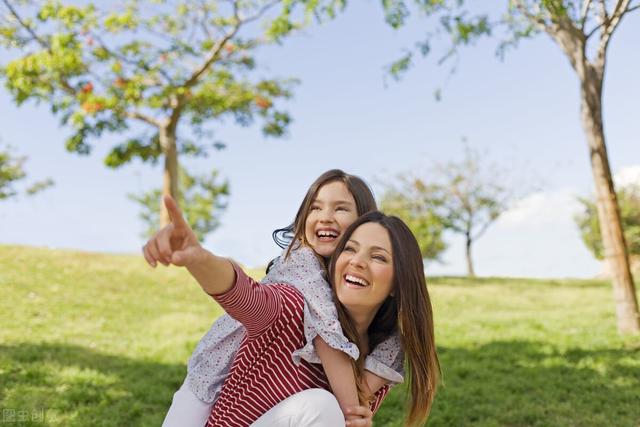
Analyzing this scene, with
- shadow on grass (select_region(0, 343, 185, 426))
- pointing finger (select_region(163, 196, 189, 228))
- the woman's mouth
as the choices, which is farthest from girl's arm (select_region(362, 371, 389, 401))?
shadow on grass (select_region(0, 343, 185, 426))

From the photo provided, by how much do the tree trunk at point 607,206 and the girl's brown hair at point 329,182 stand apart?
22.3 feet

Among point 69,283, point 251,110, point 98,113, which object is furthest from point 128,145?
point 69,283

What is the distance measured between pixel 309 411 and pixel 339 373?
19cm

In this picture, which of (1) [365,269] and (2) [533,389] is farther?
(2) [533,389]

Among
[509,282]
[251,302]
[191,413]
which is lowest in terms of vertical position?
[509,282]

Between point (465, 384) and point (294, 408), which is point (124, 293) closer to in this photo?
point (465, 384)

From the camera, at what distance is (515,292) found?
58.2 feet

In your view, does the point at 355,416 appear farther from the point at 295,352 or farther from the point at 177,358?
the point at 177,358

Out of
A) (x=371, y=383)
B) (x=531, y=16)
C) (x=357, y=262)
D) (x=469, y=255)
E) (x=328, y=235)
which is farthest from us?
(x=469, y=255)

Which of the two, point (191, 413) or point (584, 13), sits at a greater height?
point (584, 13)

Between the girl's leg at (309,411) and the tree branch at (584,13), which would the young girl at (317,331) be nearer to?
the girl's leg at (309,411)

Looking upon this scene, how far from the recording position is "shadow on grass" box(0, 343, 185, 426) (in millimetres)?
5902

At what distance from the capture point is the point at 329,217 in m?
2.99

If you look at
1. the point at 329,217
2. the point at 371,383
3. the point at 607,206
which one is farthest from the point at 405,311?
the point at 607,206
